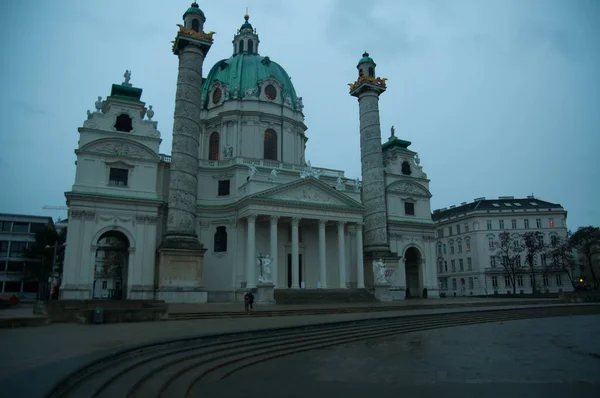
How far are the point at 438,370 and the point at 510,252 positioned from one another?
58116 millimetres

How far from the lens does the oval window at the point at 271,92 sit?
49969 mm

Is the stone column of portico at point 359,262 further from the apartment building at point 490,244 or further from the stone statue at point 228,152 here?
the apartment building at point 490,244

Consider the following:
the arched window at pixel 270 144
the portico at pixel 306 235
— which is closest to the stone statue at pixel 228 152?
the arched window at pixel 270 144

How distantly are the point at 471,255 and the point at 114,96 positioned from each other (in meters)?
51.6

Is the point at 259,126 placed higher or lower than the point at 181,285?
higher

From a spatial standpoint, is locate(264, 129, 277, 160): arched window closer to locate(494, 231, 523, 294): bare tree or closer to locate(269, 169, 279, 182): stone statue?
locate(269, 169, 279, 182): stone statue

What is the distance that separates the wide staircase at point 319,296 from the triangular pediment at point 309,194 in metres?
8.09

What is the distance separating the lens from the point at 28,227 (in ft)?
208

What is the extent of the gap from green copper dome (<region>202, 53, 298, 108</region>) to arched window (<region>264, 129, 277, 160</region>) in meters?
5.15

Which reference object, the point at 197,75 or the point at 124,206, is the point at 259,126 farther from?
the point at 124,206

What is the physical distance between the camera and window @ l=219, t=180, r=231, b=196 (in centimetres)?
4202

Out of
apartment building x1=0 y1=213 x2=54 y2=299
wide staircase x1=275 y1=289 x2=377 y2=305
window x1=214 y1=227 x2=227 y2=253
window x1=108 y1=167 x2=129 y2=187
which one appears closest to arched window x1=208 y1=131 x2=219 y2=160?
window x1=214 y1=227 x2=227 y2=253

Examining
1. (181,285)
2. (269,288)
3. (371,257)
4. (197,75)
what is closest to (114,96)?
(197,75)

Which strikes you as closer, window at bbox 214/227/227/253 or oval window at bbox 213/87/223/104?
window at bbox 214/227/227/253
